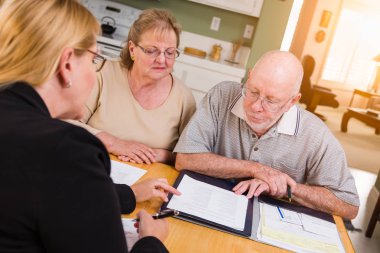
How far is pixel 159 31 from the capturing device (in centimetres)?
161

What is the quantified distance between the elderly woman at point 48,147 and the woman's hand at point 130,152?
66 centimetres

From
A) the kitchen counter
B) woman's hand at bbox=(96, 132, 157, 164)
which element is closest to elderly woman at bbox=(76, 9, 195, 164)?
woman's hand at bbox=(96, 132, 157, 164)

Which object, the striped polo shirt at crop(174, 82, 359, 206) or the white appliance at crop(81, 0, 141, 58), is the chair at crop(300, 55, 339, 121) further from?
the striped polo shirt at crop(174, 82, 359, 206)

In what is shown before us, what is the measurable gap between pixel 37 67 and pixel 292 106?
1042 mm

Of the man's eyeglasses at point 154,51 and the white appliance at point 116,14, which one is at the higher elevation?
the white appliance at point 116,14

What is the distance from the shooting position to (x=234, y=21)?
3.74 metres

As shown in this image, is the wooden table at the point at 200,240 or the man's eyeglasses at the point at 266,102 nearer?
the wooden table at the point at 200,240

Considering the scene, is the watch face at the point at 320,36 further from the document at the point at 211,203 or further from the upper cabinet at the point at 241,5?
the document at the point at 211,203

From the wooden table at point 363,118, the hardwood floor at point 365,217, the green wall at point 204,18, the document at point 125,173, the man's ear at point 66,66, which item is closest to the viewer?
the man's ear at point 66,66

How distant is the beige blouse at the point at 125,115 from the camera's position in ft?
5.33

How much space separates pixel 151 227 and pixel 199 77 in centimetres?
248

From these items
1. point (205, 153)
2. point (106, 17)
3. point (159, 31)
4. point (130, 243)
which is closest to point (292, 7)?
point (106, 17)

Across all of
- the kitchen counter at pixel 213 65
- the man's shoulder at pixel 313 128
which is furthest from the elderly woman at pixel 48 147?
the kitchen counter at pixel 213 65

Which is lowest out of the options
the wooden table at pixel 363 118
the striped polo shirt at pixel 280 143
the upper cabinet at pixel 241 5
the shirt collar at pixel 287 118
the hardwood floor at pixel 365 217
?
the hardwood floor at pixel 365 217
